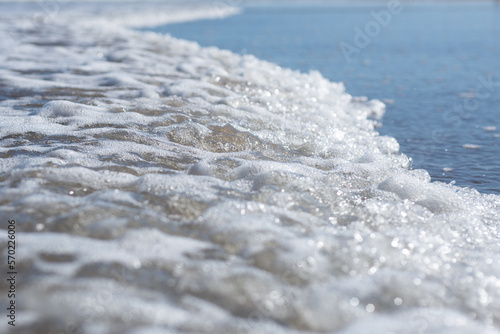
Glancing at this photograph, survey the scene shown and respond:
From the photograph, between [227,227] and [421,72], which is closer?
[227,227]

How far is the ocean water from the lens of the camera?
18.1ft

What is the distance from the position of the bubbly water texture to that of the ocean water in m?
0.56

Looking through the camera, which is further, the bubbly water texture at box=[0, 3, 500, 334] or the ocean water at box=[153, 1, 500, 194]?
the ocean water at box=[153, 1, 500, 194]

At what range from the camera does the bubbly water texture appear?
96.2 inches

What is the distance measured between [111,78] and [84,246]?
499cm

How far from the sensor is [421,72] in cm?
1012

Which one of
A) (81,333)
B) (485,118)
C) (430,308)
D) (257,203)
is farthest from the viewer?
(485,118)

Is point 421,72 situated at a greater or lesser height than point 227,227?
greater

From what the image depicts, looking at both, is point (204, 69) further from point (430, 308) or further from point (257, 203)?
point (430, 308)

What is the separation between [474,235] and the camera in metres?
3.41

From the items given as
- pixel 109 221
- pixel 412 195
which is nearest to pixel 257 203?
pixel 109 221

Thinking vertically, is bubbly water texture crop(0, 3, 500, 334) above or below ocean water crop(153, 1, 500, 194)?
below

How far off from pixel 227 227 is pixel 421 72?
8.08 m

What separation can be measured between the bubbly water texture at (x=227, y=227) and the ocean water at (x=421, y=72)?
557mm
